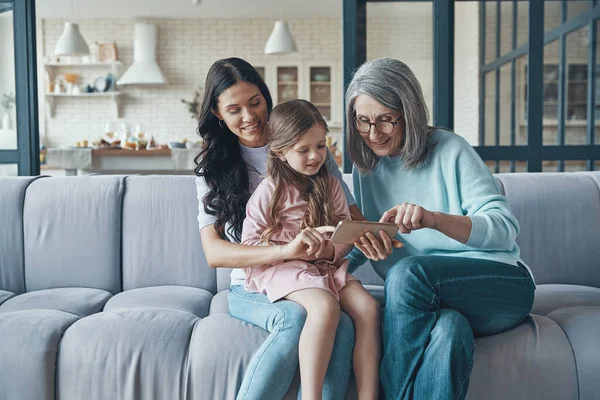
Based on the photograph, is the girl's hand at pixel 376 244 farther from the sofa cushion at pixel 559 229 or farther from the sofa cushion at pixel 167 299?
the sofa cushion at pixel 559 229

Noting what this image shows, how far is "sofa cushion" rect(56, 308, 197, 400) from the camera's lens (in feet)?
5.65

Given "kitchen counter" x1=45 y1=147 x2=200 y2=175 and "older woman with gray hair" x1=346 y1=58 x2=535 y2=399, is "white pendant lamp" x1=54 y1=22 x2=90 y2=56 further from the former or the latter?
"older woman with gray hair" x1=346 y1=58 x2=535 y2=399

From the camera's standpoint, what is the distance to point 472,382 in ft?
5.44

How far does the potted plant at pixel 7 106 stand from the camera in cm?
300

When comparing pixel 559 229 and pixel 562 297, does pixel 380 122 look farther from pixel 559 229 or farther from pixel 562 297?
pixel 559 229

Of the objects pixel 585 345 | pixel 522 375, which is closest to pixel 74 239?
pixel 522 375

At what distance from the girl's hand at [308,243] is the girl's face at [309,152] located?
9.3 inches

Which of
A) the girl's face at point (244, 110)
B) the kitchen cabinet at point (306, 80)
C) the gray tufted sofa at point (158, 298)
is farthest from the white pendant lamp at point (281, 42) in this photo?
the girl's face at point (244, 110)

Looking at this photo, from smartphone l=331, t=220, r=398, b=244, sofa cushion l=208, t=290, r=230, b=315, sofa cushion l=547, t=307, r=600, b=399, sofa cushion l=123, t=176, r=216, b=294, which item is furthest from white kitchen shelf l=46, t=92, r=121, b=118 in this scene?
sofa cushion l=547, t=307, r=600, b=399

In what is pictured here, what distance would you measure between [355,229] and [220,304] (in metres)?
0.70

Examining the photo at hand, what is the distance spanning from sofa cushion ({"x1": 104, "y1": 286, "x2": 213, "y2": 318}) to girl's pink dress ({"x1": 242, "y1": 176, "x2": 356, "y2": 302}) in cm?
30

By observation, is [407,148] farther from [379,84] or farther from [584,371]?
[584,371]

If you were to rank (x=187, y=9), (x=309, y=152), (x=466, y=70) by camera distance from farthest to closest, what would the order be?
(x=187, y=9) → (x=466, y=70) → (x=309, y=152)

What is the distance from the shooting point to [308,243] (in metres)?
1.62
